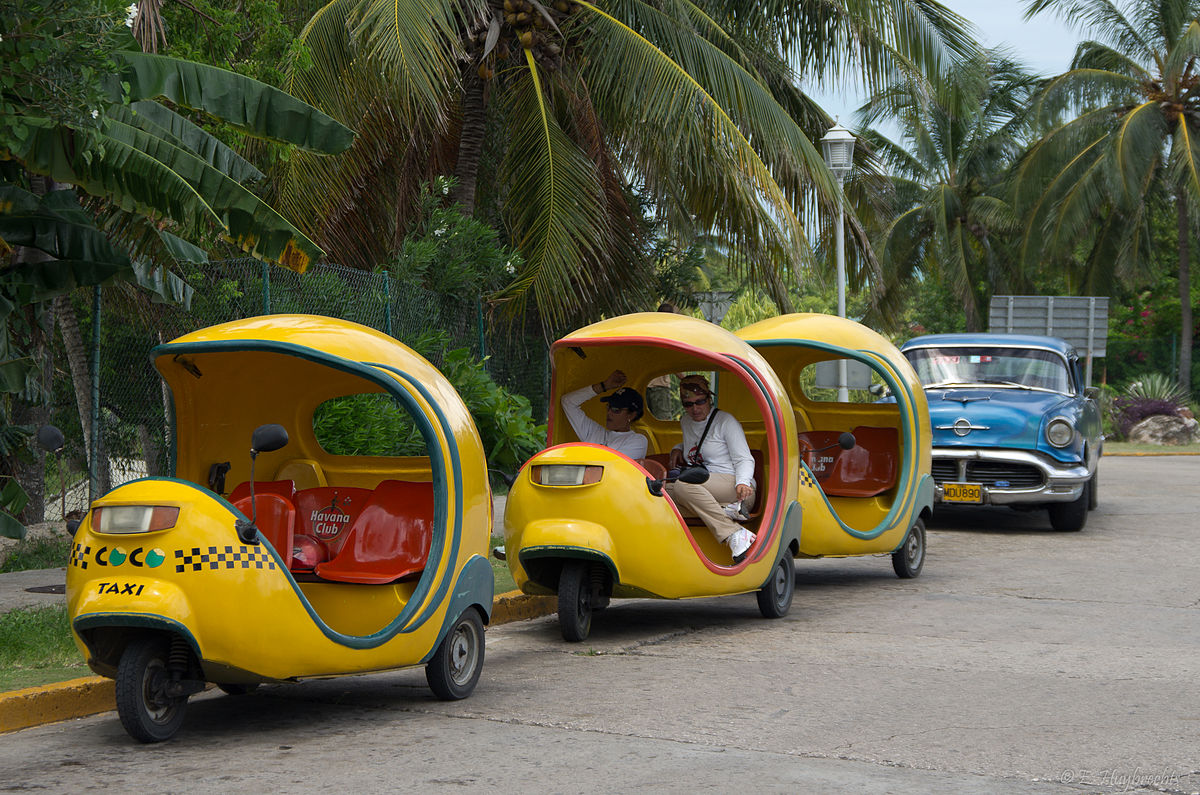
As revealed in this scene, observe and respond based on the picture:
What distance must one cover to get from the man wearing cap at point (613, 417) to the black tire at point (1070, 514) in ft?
21.6

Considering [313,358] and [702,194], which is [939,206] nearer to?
[702,194]

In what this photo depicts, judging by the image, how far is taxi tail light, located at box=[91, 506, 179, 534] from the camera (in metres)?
5.48

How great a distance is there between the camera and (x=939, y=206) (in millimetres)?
43625

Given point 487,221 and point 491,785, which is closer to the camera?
point 491,785

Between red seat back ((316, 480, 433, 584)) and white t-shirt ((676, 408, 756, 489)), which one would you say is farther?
white t-shirt ((676, 408, 756, 489))

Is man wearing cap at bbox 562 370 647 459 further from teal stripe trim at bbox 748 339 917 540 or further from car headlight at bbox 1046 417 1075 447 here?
car headlight at bbox 1046 417 1075 447

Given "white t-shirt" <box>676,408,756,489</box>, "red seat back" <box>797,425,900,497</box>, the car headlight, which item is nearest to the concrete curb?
"white t-shirt" <box>676,408,756,489</box>

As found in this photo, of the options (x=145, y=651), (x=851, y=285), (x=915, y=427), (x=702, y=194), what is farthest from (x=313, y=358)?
(x=851, y=285)

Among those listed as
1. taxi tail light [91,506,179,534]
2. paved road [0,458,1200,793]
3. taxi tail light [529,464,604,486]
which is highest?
taxi tail light [529,464,604,486]

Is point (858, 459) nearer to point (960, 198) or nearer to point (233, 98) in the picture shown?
point (233, 98)

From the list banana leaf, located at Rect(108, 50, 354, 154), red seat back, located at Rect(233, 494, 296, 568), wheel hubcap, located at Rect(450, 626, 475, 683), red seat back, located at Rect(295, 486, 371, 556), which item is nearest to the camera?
wheel hubcap, located at Rect(450, 626, 475, 683)

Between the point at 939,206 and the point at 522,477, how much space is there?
37.8m

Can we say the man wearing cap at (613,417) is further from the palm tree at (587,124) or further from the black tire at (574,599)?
the palm tree at (587,124)

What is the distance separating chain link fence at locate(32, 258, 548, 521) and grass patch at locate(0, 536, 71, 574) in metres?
0.57
